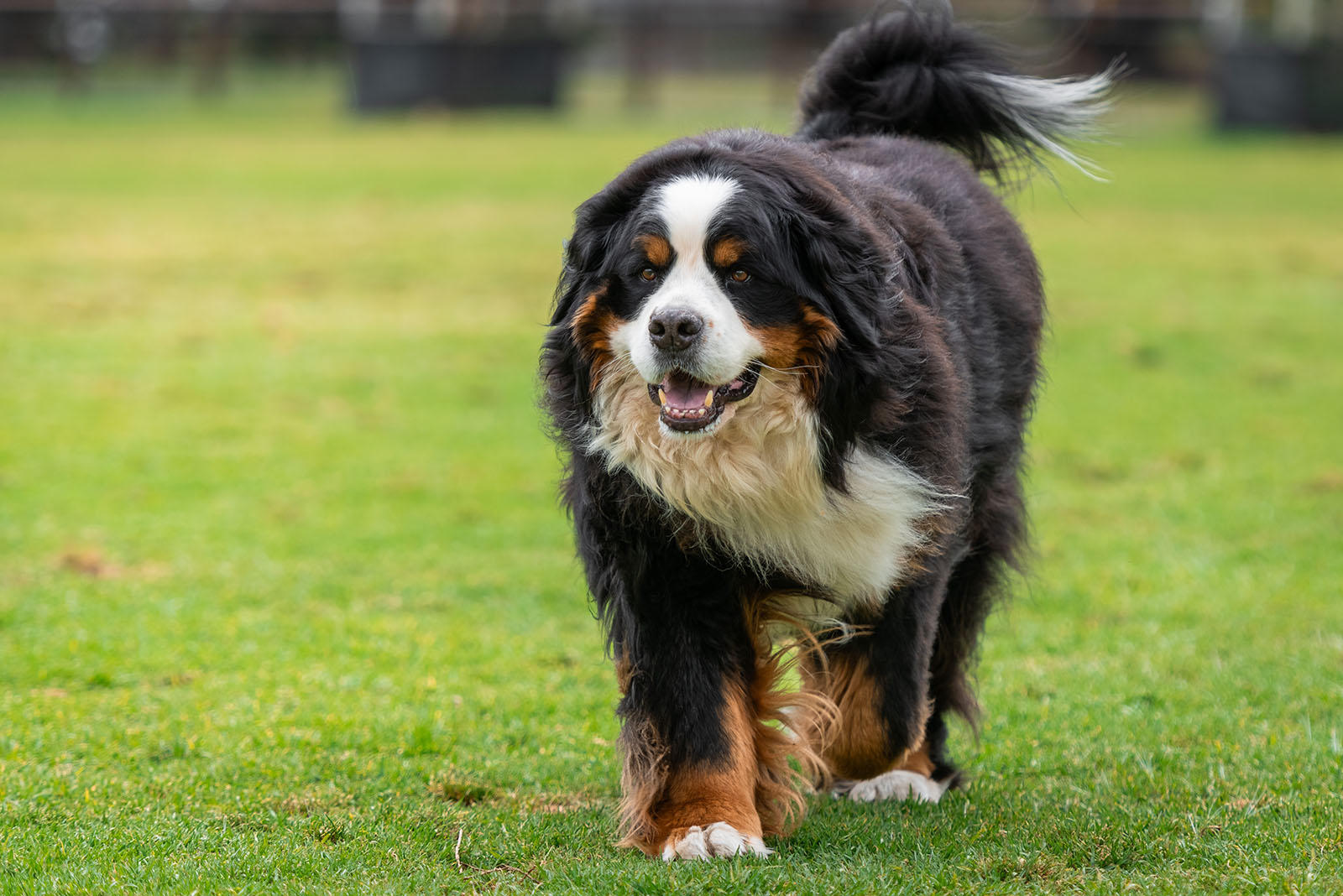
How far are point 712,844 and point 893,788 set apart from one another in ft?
2.89

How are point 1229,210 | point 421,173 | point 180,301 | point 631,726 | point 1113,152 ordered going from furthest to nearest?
point 1113,152
point 421,173
point 1229,210
point 180,301
point 631,726

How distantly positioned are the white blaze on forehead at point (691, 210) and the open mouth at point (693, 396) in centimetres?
32

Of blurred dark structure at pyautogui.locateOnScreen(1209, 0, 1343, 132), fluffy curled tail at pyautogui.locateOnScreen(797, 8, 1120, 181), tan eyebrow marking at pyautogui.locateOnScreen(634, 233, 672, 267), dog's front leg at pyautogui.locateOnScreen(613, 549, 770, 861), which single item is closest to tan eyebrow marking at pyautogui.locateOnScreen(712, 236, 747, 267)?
tan eyebrow marking at pyautogui.locateOnScreen(634, 233, 672, 267)

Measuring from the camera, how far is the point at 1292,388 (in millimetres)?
11398

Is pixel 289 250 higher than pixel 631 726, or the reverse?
pixel 631 726

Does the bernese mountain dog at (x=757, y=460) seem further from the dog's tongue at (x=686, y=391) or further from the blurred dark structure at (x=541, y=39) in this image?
the blurred dark structure at (x=541, y=39)

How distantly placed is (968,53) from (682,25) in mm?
31975

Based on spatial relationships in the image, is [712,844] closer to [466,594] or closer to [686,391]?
[686,391]

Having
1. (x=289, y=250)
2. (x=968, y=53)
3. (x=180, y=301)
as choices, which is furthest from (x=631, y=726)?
(x=289, y=250)

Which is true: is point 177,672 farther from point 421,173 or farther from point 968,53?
point 421,173

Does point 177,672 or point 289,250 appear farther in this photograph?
point 289,250

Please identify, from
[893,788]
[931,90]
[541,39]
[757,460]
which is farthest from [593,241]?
[541,39]

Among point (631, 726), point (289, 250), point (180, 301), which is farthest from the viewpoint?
point (289, 250)

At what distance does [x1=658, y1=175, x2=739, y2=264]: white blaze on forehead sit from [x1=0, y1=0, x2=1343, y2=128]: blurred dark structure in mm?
27227
